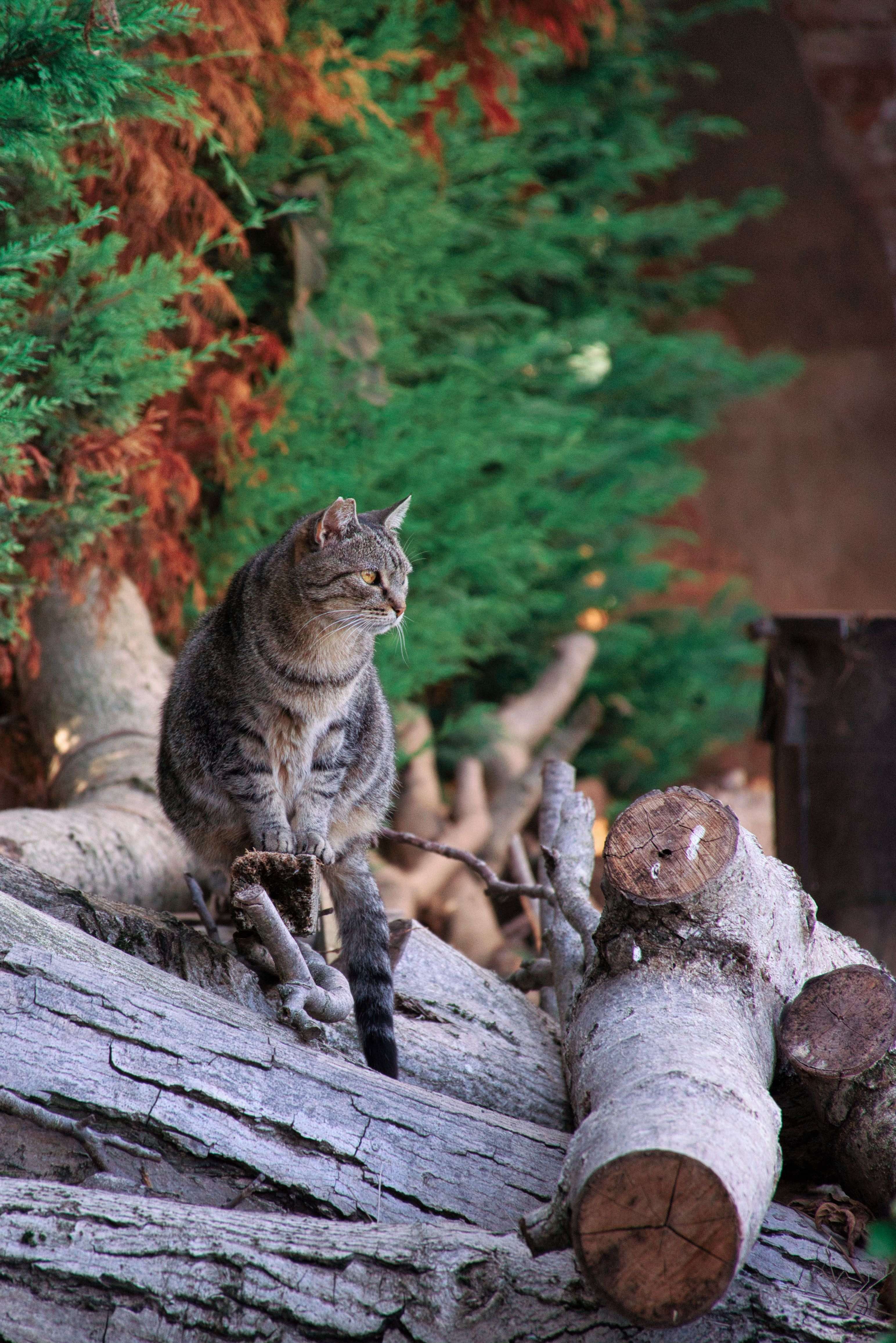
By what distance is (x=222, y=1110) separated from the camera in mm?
1538

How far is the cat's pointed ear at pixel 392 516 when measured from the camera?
250 centimetres

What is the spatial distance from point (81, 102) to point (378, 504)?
2145 mm

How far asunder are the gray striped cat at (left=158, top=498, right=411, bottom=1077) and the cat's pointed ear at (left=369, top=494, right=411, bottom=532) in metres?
0.07

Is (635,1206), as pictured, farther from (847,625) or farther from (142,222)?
(142,222)

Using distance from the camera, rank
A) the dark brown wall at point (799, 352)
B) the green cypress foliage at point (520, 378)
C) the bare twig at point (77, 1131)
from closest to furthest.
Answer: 1. the bare twig at point (77, 1131)
2. the green cypress foliage at point (520, 378)
3. the dark brown wall at point (799, 352)

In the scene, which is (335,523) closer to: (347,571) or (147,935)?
(347,571)

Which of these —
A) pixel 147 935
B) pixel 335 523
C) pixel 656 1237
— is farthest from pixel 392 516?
pixel 656 1237

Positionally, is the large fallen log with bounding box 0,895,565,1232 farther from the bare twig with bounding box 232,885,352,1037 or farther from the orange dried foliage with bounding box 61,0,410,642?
the orange dried foliage with bounding box 61,0,410,642

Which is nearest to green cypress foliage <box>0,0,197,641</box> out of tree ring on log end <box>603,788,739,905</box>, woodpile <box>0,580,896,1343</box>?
woodpile <box>0,580,896,1343</box>

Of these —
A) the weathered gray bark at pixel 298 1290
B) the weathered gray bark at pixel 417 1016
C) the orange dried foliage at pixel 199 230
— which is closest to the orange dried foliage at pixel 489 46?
the orange dried foliage at pixel 199 230

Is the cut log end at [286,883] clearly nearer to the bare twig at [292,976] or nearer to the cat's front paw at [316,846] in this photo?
the bare twig at [292,976]

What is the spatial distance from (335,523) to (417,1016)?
1.05 metres

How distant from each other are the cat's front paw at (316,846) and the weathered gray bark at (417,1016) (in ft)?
0.86

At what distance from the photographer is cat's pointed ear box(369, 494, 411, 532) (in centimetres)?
250
